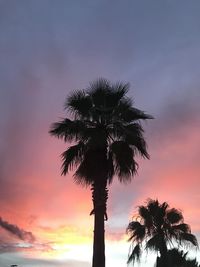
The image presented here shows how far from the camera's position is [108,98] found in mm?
22609

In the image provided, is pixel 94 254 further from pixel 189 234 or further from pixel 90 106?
pixel 189 234

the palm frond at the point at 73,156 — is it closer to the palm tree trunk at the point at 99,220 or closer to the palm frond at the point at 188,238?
the palm tree trunk at the point at 99,220

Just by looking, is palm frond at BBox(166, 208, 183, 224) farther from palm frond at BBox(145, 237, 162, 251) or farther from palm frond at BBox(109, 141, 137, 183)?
palm frond at BBox(109, 141, 137, 183)

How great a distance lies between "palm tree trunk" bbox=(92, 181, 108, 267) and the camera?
19422 millimetres

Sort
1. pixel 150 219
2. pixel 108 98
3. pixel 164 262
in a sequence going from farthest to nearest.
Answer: pixel 150 219, pixel 164 262, pixel 108 98

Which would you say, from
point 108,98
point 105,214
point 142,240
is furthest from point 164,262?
point 108,98

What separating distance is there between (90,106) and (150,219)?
14022 millimetres

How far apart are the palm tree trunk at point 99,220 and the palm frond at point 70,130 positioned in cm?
263

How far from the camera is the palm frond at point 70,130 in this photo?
71.6 ft

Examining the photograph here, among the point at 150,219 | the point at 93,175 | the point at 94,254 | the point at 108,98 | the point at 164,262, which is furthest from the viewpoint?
the point at 150,219

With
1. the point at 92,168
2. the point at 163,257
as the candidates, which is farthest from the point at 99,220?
the point at 163,257

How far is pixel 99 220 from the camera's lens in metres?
20.1

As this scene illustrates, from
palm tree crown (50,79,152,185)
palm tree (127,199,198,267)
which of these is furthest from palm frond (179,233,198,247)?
palm tree crown (50,79,152,185)

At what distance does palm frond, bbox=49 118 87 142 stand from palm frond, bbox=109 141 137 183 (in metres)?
1.75
